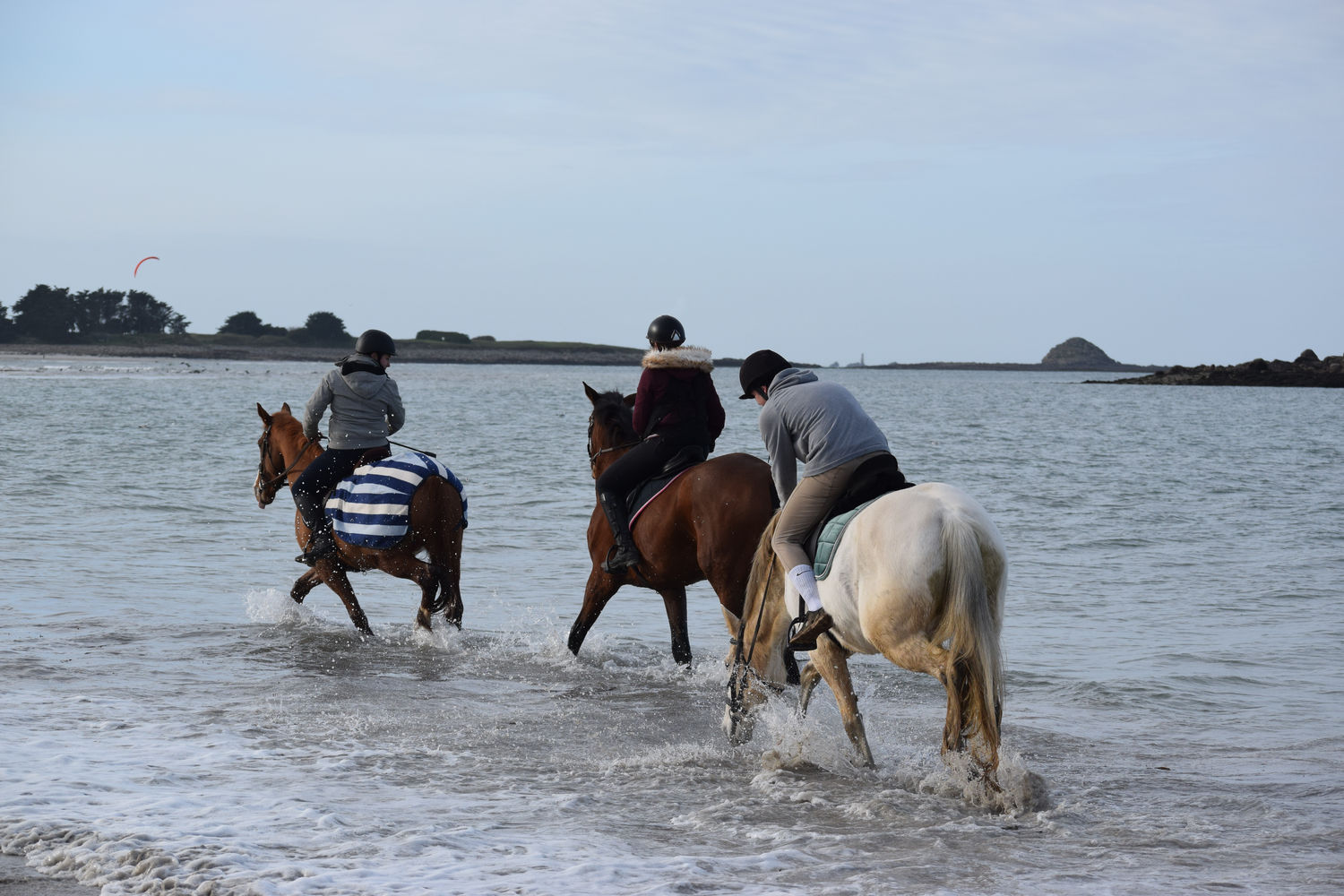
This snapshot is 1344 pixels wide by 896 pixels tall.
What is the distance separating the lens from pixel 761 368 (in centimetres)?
685

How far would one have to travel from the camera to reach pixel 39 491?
20062 millimetres

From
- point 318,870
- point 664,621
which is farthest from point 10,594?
point 318,870

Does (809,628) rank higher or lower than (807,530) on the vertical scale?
lower

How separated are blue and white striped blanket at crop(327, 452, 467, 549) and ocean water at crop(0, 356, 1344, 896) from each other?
97 cm

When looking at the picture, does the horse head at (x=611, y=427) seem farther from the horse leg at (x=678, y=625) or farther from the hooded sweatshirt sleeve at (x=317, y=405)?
the hooded sweatshirt sleeve at (x=317, y=405)

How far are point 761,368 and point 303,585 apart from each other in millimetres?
5679

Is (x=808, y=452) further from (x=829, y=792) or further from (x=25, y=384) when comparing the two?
(x=25, y=384)

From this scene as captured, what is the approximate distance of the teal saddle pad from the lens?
246 inches

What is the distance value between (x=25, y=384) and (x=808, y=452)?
7000 cm

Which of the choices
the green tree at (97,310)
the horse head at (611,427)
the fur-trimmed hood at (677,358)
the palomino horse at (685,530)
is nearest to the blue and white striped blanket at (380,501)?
the horse head at (611,427)

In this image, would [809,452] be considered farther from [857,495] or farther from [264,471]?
[264,471]

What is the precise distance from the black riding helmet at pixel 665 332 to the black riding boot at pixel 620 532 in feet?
3.75

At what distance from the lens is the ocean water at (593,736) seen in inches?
197

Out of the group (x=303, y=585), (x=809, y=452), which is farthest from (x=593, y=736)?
(x=303, y=585)
